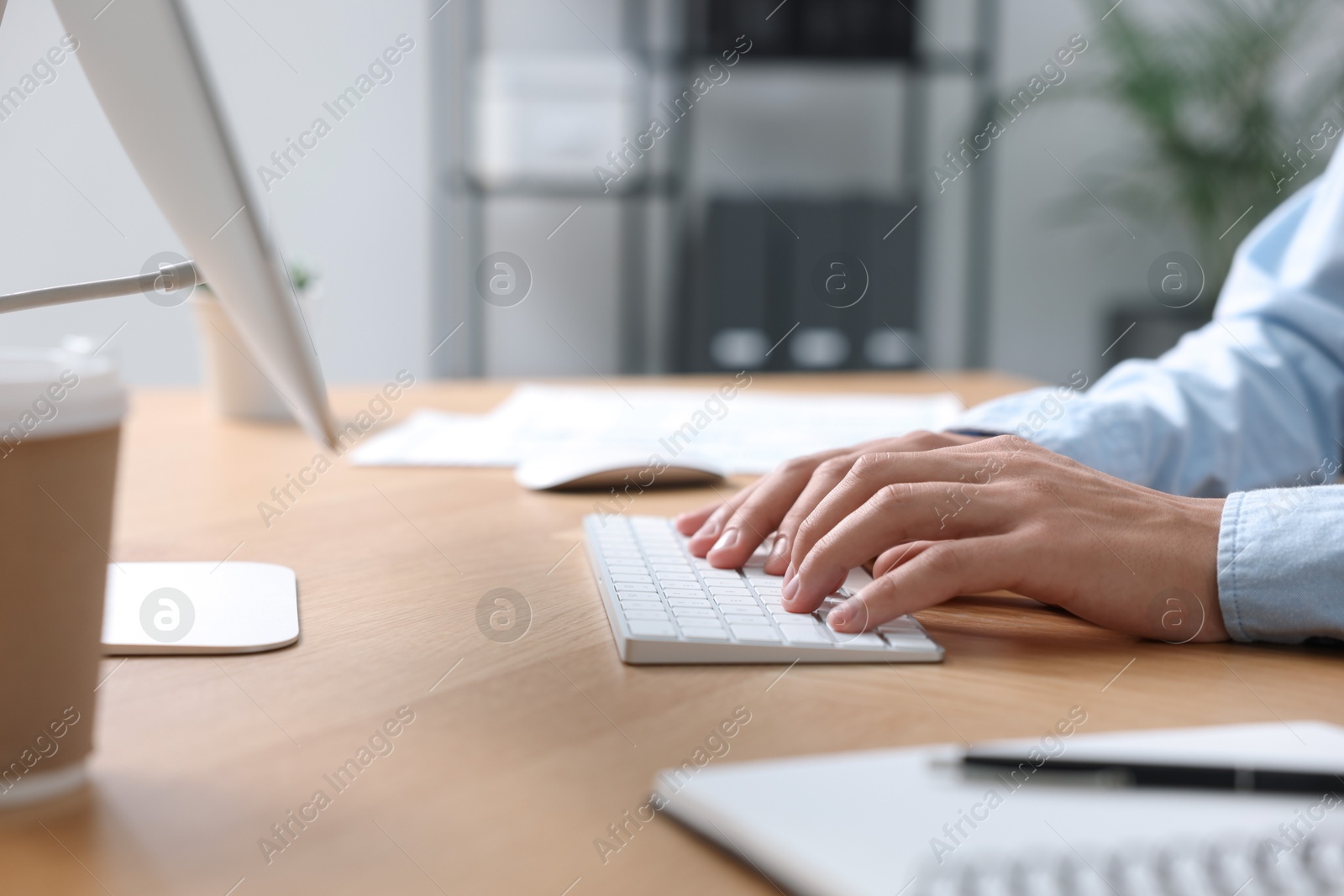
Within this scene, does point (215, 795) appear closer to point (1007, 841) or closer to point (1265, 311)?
point (1007, 841)

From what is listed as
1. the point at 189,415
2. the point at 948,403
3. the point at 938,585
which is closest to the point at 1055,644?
the point at 938,585

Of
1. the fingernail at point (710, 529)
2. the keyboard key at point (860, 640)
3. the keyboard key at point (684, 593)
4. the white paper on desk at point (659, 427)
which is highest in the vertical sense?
the keyboard key at point (860, 640)

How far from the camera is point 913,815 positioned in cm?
33

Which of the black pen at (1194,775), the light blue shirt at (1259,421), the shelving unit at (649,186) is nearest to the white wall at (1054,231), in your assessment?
the shelving unit at (649,186)

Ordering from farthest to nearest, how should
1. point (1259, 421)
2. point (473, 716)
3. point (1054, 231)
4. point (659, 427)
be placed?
point (1054, 231)
point (659, 427)
point (1259, 421)
point (473, 716)

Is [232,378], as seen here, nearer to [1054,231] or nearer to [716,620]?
[716,620]

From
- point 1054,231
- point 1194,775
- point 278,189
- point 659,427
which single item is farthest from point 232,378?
point 1054,231

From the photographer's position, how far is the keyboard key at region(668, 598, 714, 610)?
56 cm

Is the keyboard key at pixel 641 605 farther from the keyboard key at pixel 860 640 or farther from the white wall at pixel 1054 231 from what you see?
the white wall at pixel 1054 231

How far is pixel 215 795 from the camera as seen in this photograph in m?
0.37

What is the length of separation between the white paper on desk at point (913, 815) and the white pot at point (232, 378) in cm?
97

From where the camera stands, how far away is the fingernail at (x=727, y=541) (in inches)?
25.5

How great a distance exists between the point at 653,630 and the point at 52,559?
0.82ft

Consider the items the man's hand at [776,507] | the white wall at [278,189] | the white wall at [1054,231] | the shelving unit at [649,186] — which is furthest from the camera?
the white wall at [1054,231]
